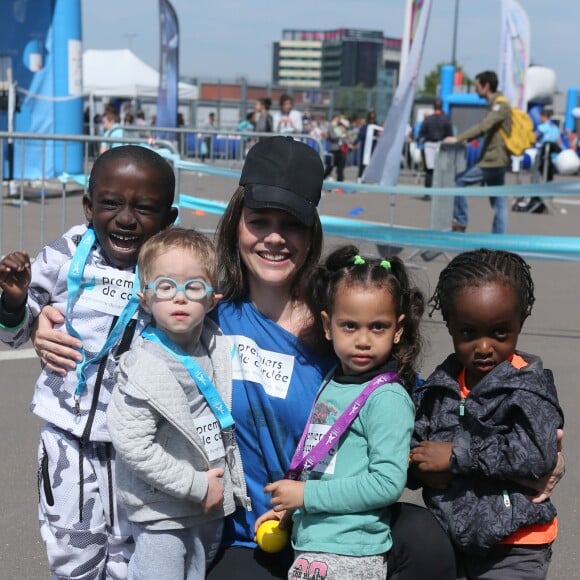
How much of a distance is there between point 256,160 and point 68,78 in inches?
604

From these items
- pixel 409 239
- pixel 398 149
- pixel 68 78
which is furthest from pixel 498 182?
pixel 68 78

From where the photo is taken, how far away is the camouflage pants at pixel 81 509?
8.19ft

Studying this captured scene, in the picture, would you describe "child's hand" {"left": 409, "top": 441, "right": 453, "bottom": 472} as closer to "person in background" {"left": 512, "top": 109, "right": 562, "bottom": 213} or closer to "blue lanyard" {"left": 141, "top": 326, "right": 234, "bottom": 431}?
"blue lanyard" {"left": 141, "top": 326, "right": 234, "bottom": 431}

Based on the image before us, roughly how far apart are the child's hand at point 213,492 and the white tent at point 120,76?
2737 centimetres

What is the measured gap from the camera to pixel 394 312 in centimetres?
233

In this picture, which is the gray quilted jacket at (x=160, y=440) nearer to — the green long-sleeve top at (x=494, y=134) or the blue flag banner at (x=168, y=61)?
the green long-sleeve top at (x=494, y=134)

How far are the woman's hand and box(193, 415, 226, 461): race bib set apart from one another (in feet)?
1.42

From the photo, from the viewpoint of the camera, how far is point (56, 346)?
8.14ft

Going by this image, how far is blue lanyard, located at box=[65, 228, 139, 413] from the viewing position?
246 centimetres

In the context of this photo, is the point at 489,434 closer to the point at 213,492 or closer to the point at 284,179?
the point at 213,492

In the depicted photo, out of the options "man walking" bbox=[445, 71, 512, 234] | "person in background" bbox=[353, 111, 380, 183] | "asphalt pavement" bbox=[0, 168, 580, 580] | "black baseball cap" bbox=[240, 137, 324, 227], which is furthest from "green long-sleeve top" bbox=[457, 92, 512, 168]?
"black baseball cap" bbox=[240, 137, 324, 227]

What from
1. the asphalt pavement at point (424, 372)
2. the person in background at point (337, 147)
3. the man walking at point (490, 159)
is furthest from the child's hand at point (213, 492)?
the person in background at point (337, 147)

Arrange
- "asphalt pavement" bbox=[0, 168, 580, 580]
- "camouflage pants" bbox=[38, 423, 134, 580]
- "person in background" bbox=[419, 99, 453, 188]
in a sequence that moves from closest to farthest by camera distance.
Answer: "camouflage pants" bbox=[38, 423, 134, 580] < "asphalt pavement" bbox=[0, 168, 580, 580] < "person in background" bbox=[419, 99, 453, 188]

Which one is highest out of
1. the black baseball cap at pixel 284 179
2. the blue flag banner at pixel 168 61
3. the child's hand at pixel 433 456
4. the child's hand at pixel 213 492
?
the blue flag banner at pixel 168 61
